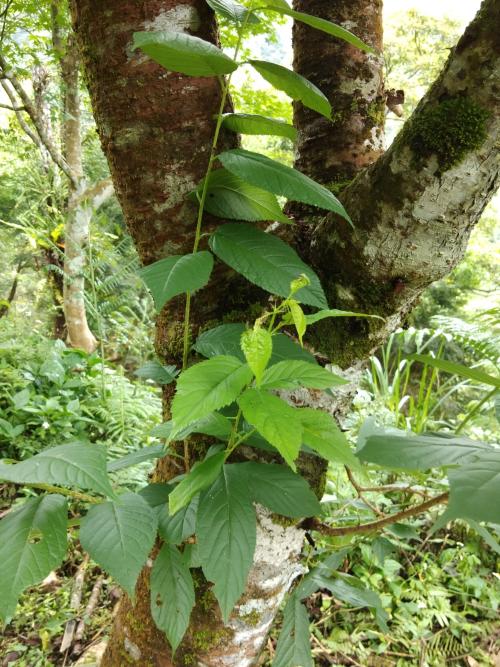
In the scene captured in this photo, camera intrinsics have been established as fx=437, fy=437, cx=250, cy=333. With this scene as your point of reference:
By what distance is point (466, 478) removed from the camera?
0.40 m

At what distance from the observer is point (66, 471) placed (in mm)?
523

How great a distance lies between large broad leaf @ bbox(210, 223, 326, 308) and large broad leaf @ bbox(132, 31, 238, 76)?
0.24 meters

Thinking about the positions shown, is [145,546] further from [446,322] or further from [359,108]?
[446,322]

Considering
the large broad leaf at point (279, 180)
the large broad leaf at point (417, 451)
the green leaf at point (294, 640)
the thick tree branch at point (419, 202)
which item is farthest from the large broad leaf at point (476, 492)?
the green leaf at point (294, 640)

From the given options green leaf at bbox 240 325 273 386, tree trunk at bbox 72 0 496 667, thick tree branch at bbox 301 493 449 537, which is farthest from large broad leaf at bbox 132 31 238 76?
thick tree branch at bbox 301 493 449 537

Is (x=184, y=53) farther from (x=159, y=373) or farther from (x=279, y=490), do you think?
(x=279, y=490)

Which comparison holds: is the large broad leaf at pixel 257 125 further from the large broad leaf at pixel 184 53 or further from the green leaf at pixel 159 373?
the green leaf at pixel 159 373

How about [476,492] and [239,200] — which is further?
[239,200]

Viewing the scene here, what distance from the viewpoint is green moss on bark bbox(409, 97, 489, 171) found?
2.06 ft

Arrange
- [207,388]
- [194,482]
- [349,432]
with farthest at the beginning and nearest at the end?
[349,432] → [194,482] → [207,388]

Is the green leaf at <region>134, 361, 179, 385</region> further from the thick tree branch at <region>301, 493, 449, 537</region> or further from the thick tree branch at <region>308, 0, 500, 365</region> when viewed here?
the thick tree branch at <region>301, 493, 449, 537</region>

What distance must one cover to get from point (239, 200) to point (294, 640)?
0.87 metres

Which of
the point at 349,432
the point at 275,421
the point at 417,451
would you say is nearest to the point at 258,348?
the point at 275,421

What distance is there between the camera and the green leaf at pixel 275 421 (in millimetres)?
448
